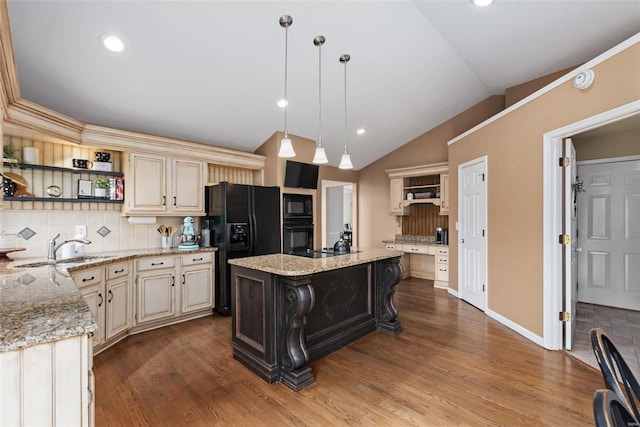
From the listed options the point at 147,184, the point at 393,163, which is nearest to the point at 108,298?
the point at 147,184

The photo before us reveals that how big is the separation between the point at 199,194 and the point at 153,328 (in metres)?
1.73

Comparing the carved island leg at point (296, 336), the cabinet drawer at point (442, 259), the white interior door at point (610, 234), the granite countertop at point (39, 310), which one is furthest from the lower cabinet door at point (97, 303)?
the white interior door at point (610, 234)

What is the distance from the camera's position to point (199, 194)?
4117 mm

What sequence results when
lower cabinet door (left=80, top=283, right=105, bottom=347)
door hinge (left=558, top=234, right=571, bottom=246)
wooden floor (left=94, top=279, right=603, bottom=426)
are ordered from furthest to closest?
door hinge (left=558, top=234, right=571, bottom=246)
lower cabinet door (left=80, top=283, right=105, bottom=347)
wooden floor (left=94, top=279, right=603, bottom=426)

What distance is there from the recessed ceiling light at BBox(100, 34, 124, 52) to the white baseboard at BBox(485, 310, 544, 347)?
483 cm

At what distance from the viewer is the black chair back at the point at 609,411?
0.78 metres

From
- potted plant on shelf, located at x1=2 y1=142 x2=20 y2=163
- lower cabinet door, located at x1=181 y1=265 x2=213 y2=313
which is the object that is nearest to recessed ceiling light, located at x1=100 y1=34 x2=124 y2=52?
potted plant on shelf, located at x1=2 y1=142 x2=20 y2=163

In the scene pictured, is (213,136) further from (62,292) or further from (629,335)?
(629,335)

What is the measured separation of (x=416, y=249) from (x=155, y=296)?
4.33 metres

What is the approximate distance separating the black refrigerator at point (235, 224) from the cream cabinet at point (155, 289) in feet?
1.94

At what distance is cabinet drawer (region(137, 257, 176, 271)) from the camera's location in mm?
3377

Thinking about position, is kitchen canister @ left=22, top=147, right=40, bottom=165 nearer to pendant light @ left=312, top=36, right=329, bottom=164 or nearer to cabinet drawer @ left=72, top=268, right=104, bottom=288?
cabinet drawer @ left=72, top=268, right=104, bottom=288

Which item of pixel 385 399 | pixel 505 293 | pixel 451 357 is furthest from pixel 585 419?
pixel 505 293

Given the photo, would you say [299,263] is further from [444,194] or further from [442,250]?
[444,194]
